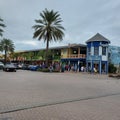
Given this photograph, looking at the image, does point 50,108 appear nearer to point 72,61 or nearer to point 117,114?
point 117,114

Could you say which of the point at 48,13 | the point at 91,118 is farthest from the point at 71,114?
the point at 48,13

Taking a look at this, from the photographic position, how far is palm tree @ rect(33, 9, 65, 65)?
54562 mm

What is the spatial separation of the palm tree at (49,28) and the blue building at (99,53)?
26.1 ft

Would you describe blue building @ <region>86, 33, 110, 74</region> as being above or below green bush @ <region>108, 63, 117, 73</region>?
above

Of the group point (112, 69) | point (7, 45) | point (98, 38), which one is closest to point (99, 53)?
point (98, 38)

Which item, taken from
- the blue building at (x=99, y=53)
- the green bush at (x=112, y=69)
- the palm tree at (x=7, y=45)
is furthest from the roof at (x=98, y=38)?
the palm tree at (x=7, y=45)

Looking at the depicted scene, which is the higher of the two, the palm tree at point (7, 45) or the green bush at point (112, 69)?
the palm tree at point (7, 45)

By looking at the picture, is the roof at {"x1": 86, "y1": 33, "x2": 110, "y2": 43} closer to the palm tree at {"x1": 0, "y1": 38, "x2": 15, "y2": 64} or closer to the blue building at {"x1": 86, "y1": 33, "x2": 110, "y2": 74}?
the blue building at {"x1": 86, "y1": 33, "x2": 110, "y2": 74}

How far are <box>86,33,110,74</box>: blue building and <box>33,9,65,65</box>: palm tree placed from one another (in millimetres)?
7948

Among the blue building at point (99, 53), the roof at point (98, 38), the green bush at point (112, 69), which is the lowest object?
the green bush at point (112, 69)

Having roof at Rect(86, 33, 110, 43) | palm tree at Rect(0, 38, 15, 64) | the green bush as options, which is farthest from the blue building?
palm tree at Rect(0, 38, 15, 64)

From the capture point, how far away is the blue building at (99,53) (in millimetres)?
57969

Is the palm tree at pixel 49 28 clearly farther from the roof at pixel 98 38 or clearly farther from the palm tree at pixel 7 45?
the palm tree at pixel 7 45

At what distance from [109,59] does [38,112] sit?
52.3 meters
